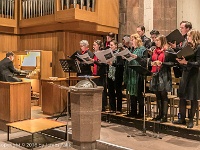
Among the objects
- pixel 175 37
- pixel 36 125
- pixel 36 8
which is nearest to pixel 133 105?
pixel 175 37

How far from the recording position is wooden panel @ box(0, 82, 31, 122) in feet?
18.4

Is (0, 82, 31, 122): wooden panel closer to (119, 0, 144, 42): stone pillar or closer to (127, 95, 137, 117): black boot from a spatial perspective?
(127, 95, 137, 117): black boot

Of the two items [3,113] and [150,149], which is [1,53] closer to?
[3,113]

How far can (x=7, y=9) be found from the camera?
322 inches

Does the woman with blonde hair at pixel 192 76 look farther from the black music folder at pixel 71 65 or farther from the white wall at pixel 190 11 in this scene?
the white wall at pixel 190 11

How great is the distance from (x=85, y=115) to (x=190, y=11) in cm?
A: 529

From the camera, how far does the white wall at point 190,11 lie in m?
8.36

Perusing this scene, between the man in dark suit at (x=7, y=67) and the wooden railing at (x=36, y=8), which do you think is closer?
the man in dark suit at (x=7, y=67)

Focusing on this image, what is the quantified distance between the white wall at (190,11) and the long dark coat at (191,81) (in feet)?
12.4

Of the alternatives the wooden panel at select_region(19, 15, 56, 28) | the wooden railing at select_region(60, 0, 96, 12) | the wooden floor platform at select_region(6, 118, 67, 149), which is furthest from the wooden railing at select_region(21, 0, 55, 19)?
the wooden floor platform at select_region(6, 118, 67, 149)

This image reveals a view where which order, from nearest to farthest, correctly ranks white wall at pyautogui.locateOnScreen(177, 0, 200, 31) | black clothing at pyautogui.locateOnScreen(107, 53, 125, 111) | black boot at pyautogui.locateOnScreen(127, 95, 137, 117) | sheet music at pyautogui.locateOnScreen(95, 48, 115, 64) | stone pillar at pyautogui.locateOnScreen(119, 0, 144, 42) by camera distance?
1. sheet music at pyautogui.locateOnScreen(95, 48, 115, 64)
2. black boot at pyautogui.locateOnScreen(127, 95, 137, 117)
3. black clothing at pyautogui.locateOnScreen(107, 53, 125, 111)
4. stone pillar at pyautogui.locateOnScreen(119, 0, 144, 42)
5. white wall at pyautogui.locateOnScreen(177, 0, 200, 31)

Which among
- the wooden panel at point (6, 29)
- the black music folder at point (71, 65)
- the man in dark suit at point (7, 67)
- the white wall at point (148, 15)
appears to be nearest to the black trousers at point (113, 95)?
the black music folder at point (71, 65)

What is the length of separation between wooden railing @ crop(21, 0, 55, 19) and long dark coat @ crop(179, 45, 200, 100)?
3.83 m

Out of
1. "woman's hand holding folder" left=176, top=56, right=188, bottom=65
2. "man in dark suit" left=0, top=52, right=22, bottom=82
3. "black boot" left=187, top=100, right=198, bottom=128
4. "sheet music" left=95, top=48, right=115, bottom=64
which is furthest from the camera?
"man in dark suit" left=0, top=52, right=22, bottom=82
